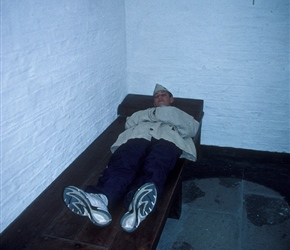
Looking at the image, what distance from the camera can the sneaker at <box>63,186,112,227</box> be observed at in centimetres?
190

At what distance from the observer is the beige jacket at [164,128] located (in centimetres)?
281

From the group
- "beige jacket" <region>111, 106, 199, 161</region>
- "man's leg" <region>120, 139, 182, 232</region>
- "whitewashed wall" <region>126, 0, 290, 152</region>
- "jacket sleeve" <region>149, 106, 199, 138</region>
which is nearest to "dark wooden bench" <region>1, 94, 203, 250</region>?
"man's leg" <region>120, 139, 182, 232</region>

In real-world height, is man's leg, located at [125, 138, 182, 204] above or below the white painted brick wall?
below

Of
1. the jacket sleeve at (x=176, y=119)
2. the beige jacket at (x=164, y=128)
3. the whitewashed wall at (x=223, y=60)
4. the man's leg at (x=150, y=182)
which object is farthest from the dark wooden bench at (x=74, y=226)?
the whitewashed wall at (x=223, y=60)

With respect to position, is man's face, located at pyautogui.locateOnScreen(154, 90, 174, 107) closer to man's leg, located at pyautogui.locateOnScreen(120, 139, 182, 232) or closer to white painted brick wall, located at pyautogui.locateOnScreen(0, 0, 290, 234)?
A: white painted brick wall, located at pyautogui.locateOnScreen(0, 0, 290, 234)

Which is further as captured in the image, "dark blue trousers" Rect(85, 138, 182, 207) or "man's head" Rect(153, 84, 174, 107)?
"man's head" Rect(153, 84, 174, 107)

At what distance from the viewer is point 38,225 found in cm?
207

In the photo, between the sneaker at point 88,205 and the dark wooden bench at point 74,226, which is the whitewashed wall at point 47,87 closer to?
the dark wooden bench at point 74,226

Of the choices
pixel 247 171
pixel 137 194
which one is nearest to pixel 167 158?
pixel 137 194

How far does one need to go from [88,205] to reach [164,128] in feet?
4.23

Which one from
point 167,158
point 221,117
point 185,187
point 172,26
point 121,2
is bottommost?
point 185,187

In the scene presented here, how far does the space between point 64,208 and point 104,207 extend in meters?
0.46

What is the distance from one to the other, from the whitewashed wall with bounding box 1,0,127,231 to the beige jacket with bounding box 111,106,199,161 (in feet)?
1.74

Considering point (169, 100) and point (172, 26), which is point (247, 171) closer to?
point (169, 100)
